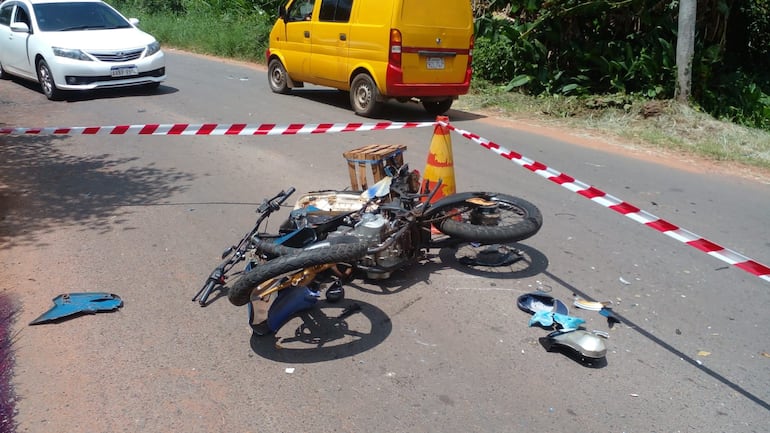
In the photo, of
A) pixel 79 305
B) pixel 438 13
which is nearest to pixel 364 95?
pixel 438 13

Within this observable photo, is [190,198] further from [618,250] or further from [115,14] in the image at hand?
[115,14]

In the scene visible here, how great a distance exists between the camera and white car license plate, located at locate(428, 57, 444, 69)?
10.6m

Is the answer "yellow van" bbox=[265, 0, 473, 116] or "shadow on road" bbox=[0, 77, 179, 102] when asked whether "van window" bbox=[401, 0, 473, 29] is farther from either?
"shadow on road" bbox=[0, 77, 179, 102]

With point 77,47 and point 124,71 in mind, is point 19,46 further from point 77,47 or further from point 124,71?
point 124,71

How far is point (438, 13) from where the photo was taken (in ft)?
34.1

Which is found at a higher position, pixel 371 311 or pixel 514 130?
pixel 514 130

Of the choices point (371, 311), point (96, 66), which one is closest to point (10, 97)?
point (96, 66)

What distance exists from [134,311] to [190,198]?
8.04 feet

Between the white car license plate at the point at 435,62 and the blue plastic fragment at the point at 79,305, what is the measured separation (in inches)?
291

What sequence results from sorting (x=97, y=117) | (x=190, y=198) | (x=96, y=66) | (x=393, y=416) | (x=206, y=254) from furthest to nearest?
(x=96, y=66)
(x=97, y=117)
(x=190, y=198)
(x=206, y=254)
(x=393, y=416)

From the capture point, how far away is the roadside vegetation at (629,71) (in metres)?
10.8

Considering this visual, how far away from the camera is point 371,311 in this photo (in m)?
4.23

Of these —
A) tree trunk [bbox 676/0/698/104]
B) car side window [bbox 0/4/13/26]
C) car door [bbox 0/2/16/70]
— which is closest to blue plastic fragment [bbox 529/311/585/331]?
tree trunk [bbox 676/0/698/104]

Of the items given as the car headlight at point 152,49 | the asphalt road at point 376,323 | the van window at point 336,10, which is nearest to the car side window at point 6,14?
the car headlight at point 152,49
